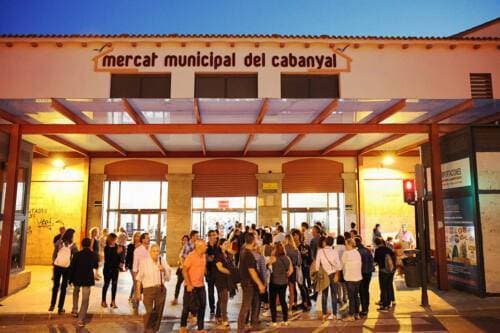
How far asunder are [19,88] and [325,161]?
42.3 ft

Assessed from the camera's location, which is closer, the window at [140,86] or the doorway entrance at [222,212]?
the window at [140,86]

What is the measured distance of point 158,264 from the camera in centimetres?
680

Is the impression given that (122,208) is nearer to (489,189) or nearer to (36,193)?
(36,193)

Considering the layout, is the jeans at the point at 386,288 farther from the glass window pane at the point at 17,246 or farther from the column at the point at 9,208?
the glass window pane at the point at 17,246

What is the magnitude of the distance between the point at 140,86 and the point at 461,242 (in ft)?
31.6

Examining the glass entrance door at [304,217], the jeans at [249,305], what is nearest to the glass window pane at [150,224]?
the glass entrance door at [304,217]

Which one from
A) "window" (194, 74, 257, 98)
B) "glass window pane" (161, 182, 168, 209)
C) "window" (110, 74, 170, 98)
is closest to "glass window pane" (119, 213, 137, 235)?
"glass window pane" (161, 182, 168, 209)

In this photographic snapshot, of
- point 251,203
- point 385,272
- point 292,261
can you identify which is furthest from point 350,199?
point 292,261

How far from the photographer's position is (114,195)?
18031mm

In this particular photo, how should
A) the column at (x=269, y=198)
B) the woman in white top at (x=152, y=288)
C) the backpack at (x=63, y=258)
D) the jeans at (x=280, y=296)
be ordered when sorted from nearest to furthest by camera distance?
the woman in white top at (x=152, y=288) < the jeans at (x=280, y=296) < the backpack at (x=63, y=258) < the column at (x=269, y=198)

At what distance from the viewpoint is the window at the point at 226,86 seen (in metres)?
9.84

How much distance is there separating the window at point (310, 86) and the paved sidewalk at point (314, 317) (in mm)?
5328

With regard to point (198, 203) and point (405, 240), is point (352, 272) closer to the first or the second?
point (405, 240)

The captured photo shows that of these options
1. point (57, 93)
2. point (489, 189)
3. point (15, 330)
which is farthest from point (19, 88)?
point (489, 189)
